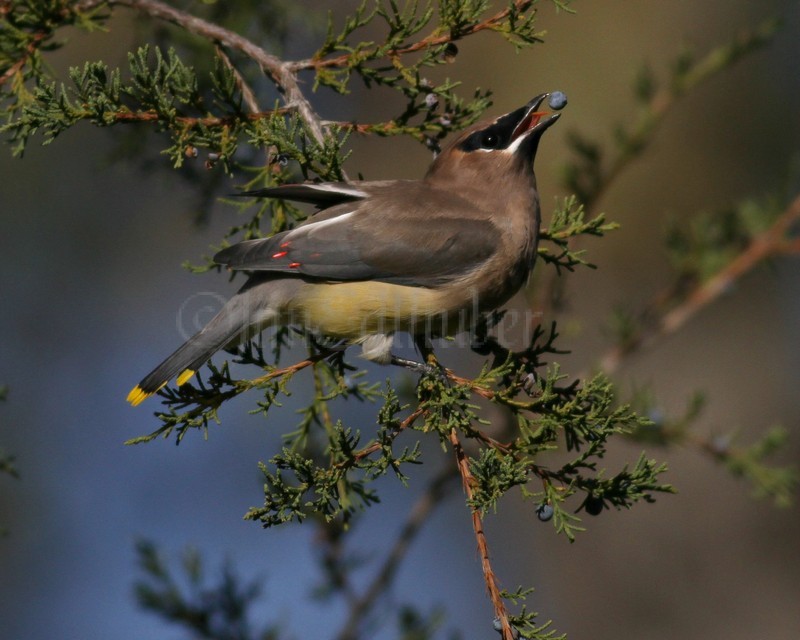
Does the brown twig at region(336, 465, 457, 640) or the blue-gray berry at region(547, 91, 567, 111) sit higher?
the blue-gray berry at region(547, 91, 567, 111)

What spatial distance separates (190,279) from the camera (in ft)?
27.8

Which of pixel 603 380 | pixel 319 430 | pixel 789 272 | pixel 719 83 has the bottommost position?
pixel 603 380

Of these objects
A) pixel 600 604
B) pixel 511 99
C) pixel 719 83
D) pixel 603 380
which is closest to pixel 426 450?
pixel 600 604

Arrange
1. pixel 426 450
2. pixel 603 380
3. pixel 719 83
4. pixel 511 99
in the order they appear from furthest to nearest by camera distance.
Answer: pixel 719 83
pixel 511 99
pixel 426 450
pixel 603 380

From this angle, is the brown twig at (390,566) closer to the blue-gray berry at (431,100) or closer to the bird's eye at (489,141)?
the bird's eye at (489,141)

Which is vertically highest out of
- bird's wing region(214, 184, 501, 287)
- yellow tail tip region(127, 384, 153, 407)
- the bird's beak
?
the bird's beak

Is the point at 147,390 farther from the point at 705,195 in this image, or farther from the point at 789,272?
the point at 789,272

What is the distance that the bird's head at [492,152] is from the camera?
3.95 metres

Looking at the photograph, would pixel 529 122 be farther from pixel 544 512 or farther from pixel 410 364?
pixel 544 512

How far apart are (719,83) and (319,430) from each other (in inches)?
179

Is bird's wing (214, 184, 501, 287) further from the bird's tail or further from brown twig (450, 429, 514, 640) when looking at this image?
brown twig (450, 429, 514, 640)

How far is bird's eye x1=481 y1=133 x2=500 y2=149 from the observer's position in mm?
3967

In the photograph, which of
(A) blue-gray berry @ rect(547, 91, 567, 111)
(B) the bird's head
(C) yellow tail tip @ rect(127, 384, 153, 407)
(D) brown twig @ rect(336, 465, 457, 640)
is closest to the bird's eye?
(B) the bird's head

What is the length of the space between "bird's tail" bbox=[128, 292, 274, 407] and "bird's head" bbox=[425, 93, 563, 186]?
952 mm
